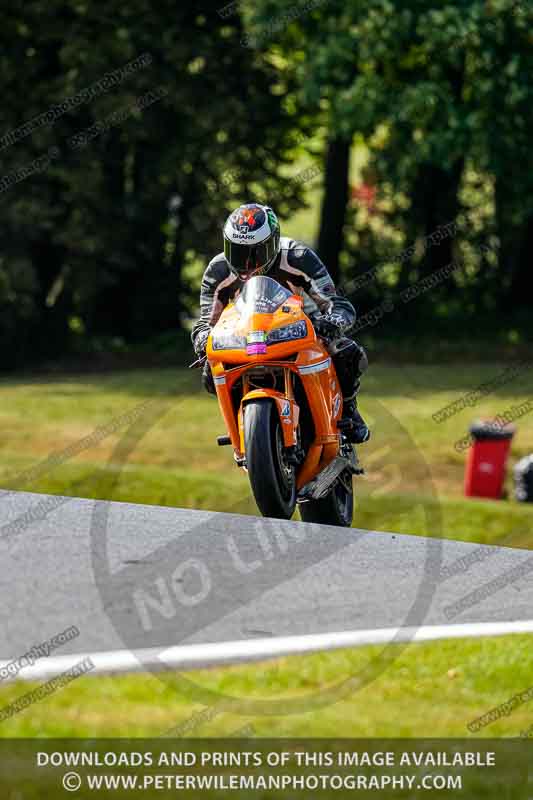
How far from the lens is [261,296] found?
26.4 feet

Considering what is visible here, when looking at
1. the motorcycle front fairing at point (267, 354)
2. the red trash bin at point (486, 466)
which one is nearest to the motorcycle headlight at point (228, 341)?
the motorcycle front fairing at point (267, 354)

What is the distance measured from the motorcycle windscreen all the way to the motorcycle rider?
82mm

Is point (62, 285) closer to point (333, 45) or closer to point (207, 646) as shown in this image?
point (333, 45)

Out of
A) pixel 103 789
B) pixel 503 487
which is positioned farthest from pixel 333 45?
pixel 103 789

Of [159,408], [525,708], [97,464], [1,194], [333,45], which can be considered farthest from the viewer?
[1,194]

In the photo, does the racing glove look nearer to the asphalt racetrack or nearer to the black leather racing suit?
the black leather racing suit

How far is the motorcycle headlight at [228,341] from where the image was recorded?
7961mm

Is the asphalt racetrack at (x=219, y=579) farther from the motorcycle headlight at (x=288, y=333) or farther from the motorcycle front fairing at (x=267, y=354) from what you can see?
the motorcycle headlight at (x=288, y=333)

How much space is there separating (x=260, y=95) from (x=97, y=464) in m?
12.2

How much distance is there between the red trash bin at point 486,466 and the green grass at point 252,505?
1.12 feet

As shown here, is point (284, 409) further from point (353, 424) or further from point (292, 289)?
point (353, 424)

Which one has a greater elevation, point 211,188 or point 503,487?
point 211,188

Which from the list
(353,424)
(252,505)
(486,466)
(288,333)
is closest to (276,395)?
(288,333)

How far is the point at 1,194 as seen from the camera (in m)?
24.1
